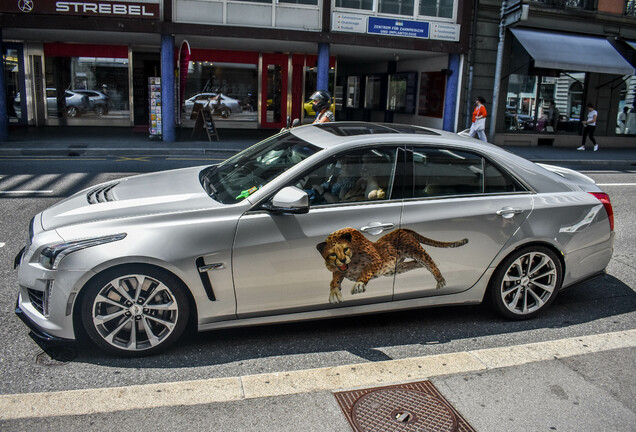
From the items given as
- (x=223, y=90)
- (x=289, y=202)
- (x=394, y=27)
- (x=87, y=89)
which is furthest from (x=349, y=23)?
(x=289, y=202)

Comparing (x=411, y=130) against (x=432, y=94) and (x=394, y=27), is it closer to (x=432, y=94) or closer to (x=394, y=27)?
(x=394, y=27)

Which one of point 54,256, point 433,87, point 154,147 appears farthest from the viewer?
point 433,87

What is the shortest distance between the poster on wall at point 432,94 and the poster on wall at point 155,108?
9734 mm

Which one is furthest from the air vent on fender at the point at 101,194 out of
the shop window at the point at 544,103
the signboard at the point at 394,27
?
the shop window at the point at 544,103

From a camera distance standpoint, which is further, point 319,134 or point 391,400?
point 319,134

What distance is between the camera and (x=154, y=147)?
51.4 feet

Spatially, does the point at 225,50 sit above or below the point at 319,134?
above

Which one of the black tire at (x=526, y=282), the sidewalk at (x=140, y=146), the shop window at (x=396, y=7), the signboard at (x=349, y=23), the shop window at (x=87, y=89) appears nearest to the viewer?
the black tire at (x=526, y=282)

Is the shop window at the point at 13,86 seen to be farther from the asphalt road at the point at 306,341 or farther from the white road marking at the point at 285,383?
the white road marking at the point at 285,383

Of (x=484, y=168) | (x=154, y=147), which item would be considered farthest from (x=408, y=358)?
(x=154, y=147)

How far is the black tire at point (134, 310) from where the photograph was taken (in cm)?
368

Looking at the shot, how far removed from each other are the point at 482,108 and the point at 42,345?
15.5m

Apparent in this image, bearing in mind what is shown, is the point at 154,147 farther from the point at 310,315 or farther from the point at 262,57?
the point at 310,315

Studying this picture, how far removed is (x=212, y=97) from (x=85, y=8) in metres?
7.16
